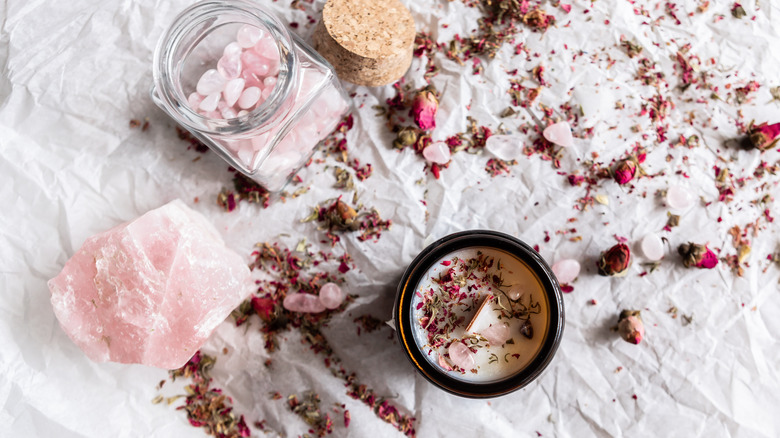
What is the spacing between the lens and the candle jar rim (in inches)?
31.9

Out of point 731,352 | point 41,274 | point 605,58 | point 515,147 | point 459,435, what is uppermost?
point 605,58

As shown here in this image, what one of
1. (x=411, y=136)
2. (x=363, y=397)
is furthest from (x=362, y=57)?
(x=363, y=397)

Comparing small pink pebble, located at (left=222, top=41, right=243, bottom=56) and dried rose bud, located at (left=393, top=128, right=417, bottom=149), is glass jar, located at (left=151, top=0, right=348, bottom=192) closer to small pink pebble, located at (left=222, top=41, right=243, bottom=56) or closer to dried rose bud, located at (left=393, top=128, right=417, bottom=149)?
small pink pebble, located at (left=222, top=41, right=243, bottom=56)

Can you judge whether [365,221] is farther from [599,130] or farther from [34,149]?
[34,149]

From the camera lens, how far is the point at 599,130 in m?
1.02

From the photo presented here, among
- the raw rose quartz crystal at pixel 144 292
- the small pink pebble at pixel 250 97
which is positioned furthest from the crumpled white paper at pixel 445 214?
the small pink pebble at pixel 250 97

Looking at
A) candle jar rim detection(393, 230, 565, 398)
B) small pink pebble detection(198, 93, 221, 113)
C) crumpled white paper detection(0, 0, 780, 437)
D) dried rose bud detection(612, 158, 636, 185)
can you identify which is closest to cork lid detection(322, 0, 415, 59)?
crumpled white paper detection(0, 0, 780, 437)

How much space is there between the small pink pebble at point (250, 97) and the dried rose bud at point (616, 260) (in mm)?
665

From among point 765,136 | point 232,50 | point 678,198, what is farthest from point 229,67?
point 765,136

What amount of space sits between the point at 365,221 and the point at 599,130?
18.7 inches

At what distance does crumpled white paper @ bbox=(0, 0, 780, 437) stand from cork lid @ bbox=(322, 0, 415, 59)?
10cm

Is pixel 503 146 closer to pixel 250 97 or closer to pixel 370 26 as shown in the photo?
pixel 370 26

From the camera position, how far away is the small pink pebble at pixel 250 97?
823mm

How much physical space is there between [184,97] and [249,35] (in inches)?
5.6
